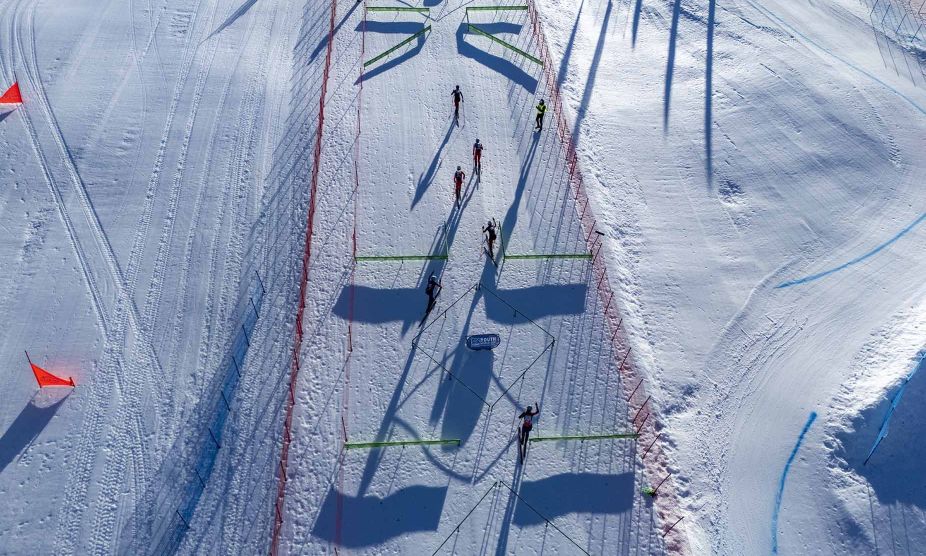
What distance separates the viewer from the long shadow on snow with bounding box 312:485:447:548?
1405 centimetres

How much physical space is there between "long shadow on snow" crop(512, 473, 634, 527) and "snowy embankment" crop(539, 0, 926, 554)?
5.16ft

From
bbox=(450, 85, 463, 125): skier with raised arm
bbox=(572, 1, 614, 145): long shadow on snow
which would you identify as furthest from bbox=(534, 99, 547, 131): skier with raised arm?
bbox=(450, 85, 463, 125): skier with raised arm

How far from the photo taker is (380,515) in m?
14.3

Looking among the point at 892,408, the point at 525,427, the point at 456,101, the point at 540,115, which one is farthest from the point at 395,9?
the point at 892,408

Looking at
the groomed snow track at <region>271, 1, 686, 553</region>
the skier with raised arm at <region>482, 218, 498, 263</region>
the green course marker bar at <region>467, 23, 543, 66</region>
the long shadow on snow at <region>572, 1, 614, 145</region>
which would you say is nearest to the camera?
the groomed snow track at <region>271, 1, 686, 553</region>

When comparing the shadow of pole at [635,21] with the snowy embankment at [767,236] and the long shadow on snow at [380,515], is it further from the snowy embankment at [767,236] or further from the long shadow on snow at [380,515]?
the long shadow on snow at [380,515]

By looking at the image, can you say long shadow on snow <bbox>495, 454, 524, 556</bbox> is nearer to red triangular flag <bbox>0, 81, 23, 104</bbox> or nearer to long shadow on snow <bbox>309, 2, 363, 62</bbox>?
long shadow on snow <bbox>309, 2, 363, 62</bbox>

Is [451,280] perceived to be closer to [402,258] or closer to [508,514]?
[402,258]

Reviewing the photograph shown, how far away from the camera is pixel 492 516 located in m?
14.4

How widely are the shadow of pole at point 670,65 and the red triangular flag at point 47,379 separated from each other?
64.2 ft

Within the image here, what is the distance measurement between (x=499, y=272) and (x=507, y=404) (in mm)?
4074

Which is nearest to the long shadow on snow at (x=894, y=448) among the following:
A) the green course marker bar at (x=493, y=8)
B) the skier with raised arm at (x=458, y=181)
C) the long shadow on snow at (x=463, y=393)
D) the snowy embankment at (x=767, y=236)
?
the snowy embankment at (x=767, y=236)

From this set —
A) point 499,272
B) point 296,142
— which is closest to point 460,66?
point 296,142

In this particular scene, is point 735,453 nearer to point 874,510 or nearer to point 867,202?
point 874,510
